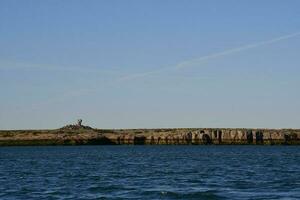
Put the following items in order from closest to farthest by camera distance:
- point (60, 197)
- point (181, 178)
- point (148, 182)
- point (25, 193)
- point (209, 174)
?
point (60, 197), point (25, 193), point (148, 182), point (181, 178), point (209, 174)

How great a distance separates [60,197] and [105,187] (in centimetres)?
771

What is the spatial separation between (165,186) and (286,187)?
1024 centimetres

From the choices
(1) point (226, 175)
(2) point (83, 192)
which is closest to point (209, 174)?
(1) point (226, 175)

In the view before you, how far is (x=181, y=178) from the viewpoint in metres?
66.4

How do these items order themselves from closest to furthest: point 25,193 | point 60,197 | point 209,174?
point 60,197 → point 25,193 → point 209,174

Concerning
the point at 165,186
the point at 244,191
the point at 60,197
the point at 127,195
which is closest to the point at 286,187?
the point at 244,191

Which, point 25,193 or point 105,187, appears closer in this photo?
point 25,193

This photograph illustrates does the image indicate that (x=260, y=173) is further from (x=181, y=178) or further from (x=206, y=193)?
(x=206, y=193)

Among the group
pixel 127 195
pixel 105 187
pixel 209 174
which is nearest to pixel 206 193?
pixel 127 195

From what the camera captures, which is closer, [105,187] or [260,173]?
[105,187]

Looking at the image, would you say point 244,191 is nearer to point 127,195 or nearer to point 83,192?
point 127,195

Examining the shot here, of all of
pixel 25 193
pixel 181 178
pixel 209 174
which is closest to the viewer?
pixel 25 193

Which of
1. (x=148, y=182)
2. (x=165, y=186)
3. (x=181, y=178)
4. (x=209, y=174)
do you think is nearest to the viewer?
(x=165, y=186)

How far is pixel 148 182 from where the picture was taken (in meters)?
61.8
